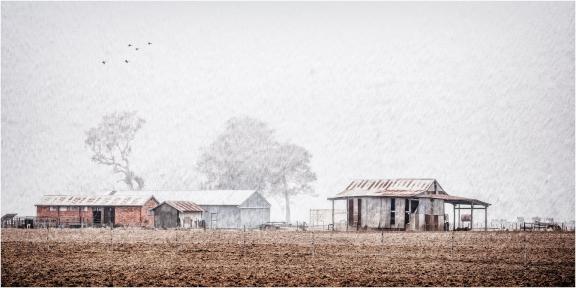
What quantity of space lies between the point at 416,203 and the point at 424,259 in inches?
1219

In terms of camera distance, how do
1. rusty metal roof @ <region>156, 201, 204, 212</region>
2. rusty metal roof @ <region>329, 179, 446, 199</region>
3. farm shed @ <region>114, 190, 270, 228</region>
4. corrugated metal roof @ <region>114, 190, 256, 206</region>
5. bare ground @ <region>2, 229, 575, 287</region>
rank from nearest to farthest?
bare ground @ <region>2, 229, 575, 287</region>
rusty metal roof @ <region>329, 179, 446, 199</region>
rusty metal roof @ <region>156, 201, 204, 212</region>
farm shed @ <region>114, 190, 270, 228</region>
corrugated metal roof @ <region>114, 190, 256, 206</region>

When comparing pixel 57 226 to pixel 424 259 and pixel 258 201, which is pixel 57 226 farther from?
pixel 424 259

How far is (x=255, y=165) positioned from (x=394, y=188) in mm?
42447

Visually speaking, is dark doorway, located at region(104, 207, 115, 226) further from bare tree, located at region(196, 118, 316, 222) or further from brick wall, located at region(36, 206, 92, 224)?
bare tree, located at region(196, 118, 316, 222)

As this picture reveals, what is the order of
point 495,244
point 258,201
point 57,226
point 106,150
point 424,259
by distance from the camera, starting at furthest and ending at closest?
point 106,150, point 258,201, point 57,226, point 495,244, point 424,259

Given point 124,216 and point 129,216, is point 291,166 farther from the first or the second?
point 124,216

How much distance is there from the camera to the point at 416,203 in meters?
62.5

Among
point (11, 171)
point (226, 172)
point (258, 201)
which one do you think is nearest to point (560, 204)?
point (226, 172)

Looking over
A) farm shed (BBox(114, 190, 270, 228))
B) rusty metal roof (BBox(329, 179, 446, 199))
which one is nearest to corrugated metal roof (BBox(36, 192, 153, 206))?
farm shed (BBox(114, 190, 270, 228))

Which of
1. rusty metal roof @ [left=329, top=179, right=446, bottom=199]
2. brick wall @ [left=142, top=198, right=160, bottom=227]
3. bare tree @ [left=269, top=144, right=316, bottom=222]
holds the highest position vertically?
bare tree @ [left=269, top=144, right=316, bottom=222]

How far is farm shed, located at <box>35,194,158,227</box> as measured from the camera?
74250mm

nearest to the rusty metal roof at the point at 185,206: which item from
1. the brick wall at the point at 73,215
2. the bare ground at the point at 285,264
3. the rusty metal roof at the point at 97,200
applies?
the rusty metal roof at the point at 97,200

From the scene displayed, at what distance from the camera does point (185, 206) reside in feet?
244

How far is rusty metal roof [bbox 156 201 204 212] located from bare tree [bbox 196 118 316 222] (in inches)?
1052
